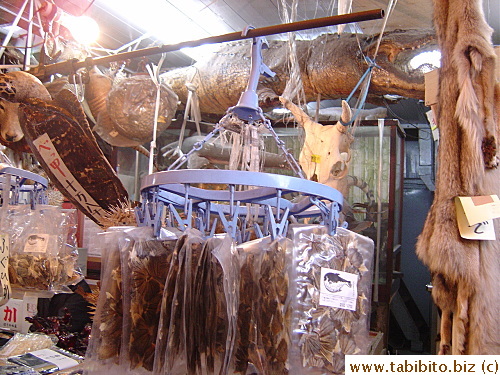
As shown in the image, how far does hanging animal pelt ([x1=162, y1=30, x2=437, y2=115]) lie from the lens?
131 inches

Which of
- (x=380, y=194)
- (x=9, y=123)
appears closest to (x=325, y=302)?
(x=9, y=123)

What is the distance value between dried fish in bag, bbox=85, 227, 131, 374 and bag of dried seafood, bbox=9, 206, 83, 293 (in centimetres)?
102

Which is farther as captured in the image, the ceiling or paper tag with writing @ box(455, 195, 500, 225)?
the ceiling

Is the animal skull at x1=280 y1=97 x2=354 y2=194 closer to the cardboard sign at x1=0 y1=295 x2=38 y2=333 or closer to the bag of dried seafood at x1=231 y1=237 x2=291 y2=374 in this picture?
the cardboard sign at x1=0 y1=295 x2=38 y2=333

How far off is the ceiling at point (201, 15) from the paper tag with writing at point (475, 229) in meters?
2.15

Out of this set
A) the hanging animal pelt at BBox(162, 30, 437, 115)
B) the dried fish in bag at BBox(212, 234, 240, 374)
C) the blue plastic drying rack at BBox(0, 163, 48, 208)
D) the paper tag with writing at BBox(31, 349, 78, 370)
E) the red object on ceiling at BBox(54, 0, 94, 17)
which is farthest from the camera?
the hanging animal pelt at BBox(162, 30, 437, 115)

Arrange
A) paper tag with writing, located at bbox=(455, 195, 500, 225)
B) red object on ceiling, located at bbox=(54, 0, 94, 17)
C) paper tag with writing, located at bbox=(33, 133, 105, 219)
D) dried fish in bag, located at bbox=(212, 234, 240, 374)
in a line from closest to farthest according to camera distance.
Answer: dried fish in bag, located at bbox=(212, 234, 240, 374)
paper tag with writing, located at bbox=(455, 195, 500, 225)
paper tag with writing, located at bbox=(33, 133, 105, 219)
red object on ceiling, located at bbox=(54, 0, 94, 17)

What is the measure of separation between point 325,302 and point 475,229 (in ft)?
2.62

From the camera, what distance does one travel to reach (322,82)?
149 inches

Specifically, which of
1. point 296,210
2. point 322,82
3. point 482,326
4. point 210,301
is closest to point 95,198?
point 296,210

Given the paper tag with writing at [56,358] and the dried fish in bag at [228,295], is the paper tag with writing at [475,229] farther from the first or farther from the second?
the paper tag with writing at [56,358]

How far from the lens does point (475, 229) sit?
1487mm

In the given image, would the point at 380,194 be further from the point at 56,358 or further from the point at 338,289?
the point at 338,289

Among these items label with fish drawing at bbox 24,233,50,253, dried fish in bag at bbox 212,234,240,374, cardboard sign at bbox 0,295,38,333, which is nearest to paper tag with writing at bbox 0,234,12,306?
label with fish drawing at bbox 24,233,50,253
